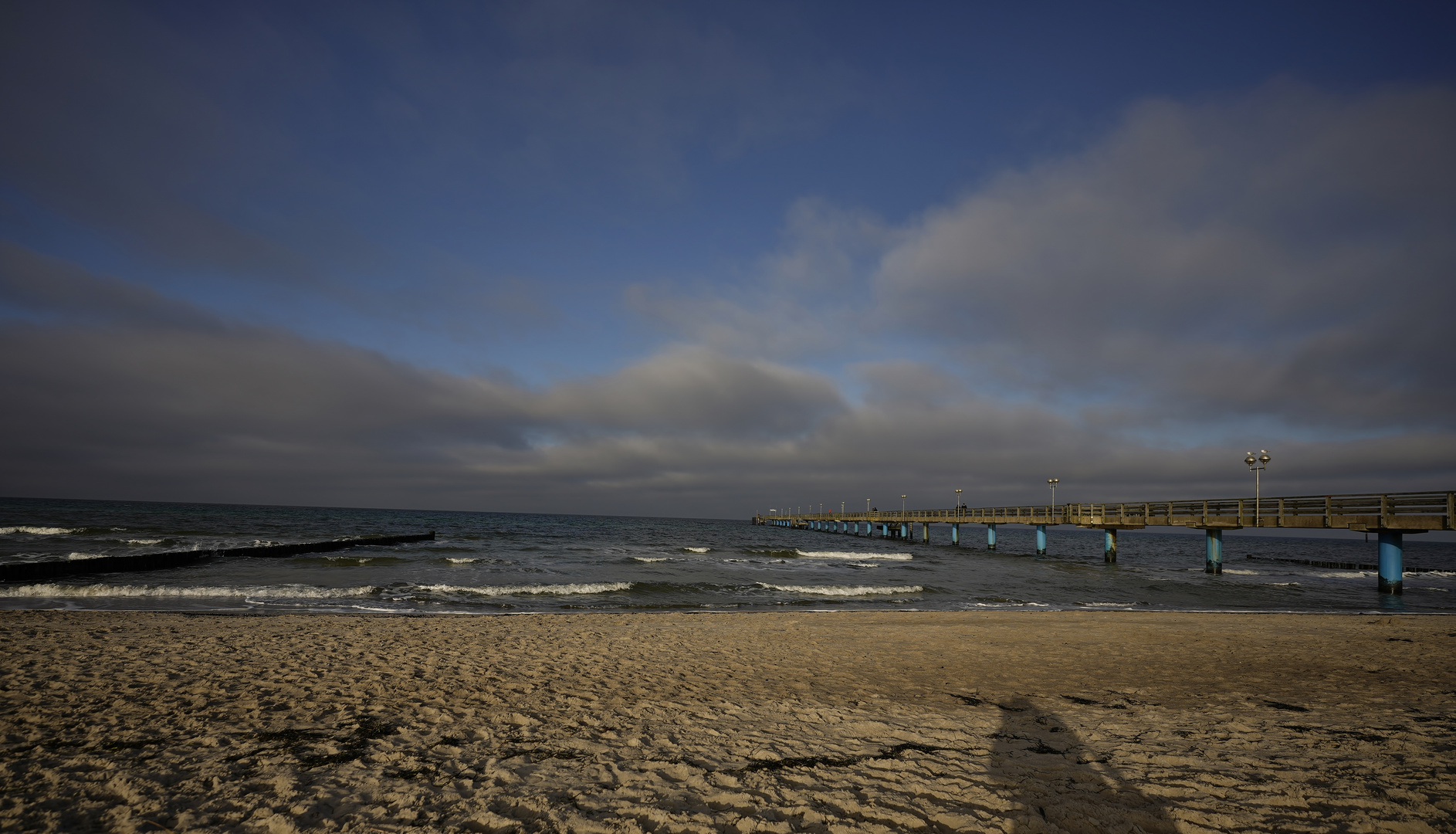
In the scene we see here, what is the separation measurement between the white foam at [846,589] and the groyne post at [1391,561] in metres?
18.4

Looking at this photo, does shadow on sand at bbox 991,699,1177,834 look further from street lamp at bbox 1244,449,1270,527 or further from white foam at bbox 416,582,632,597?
street lamp at bbox 1244,449,1270,527

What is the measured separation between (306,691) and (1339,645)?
1717 cm

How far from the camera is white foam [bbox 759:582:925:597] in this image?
2127cm

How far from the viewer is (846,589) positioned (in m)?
22.4

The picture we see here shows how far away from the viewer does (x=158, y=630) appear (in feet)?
35.6

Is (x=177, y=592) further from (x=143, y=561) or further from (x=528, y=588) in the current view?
(x=528, y=588)

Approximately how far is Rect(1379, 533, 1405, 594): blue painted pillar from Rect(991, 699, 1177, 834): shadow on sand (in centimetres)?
2843

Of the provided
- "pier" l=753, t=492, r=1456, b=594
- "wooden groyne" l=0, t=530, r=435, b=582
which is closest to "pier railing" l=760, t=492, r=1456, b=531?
"pier" l=753, t=492, r=1456, b=594

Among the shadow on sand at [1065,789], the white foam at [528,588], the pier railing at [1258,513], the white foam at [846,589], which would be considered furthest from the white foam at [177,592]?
the pier railing at [1258,513]

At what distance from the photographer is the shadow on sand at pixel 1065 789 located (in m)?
4.22

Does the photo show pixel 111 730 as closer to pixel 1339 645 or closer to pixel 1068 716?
pixel 1068 716

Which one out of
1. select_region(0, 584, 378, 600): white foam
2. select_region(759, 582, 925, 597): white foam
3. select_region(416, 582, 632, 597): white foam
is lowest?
select_region(759, 582, 925, 597): white foam

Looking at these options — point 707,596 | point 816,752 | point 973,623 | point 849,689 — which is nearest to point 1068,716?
point 849,689

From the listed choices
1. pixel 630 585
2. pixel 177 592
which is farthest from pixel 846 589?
pixel 177 592
